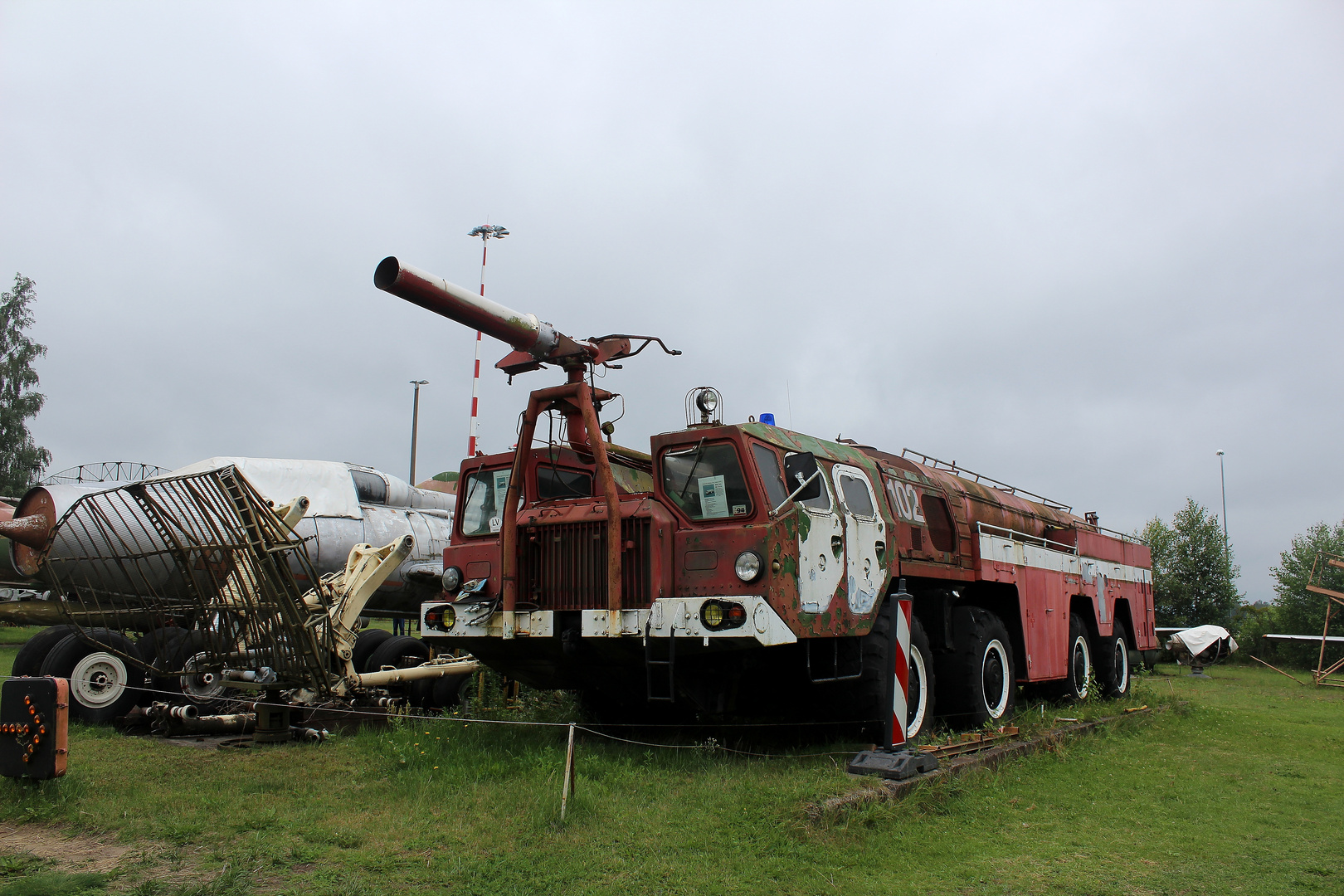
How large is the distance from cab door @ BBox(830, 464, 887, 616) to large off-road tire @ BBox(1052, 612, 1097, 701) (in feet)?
17.5

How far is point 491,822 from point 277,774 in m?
2.54

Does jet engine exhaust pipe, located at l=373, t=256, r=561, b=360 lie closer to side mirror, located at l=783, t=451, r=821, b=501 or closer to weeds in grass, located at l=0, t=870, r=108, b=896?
side mirror, located at l=783, t=451, r=821, b=501

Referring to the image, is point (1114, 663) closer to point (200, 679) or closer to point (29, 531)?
point (200, 679)

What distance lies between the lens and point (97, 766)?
25.0ft

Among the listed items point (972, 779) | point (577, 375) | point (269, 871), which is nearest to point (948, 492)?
point (972, 779)

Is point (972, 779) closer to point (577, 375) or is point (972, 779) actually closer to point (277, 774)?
point (577, 375)

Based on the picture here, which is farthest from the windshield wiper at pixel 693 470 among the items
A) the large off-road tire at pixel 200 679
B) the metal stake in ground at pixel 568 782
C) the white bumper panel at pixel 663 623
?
the large off-road tire at pixel 200 679

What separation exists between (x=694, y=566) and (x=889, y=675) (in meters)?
2.04

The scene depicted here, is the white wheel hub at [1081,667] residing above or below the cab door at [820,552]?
below

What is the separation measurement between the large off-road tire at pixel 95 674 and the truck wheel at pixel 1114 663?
40.4 ft

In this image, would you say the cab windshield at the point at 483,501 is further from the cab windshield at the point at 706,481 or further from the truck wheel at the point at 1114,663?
the truck wheel at the point at 1114,663

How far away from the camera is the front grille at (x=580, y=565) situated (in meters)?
7.19

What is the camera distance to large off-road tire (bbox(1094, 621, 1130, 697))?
13.6m

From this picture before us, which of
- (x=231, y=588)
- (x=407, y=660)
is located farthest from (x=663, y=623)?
(x=407, y=660)
